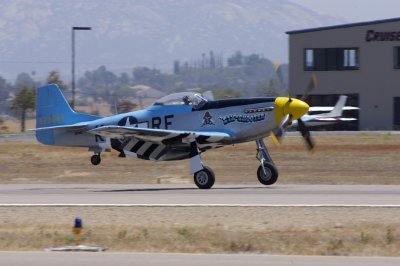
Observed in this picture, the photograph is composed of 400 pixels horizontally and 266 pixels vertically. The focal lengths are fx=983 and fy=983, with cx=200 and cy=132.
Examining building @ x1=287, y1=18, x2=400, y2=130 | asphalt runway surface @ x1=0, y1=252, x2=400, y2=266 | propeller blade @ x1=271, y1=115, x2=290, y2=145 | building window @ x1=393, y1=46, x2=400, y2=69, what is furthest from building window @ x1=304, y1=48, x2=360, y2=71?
asphalt runway surface @ x1=0, y1=252, x2=400, y2=266

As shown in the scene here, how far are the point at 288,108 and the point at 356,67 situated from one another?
1778 inches

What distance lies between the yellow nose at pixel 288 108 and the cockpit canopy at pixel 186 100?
203 cm

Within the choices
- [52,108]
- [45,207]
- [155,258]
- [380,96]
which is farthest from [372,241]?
[380,96]

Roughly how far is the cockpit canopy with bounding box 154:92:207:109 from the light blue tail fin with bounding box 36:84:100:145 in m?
2.90

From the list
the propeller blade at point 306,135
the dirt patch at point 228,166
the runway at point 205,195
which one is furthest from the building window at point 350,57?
the runway at point 205,195

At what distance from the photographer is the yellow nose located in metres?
25.0

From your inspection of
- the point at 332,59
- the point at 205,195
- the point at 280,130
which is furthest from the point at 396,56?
the point at 205,195

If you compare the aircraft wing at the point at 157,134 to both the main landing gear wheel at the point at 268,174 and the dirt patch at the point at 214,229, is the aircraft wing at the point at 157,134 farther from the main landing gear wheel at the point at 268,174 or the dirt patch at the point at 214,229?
the dirt patch at the point at 214,229

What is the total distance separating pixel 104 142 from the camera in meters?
27.1

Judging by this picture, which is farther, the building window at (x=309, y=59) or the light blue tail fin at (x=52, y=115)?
the building window at (x=309, y=59)

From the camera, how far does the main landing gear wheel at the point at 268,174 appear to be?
2580 cm

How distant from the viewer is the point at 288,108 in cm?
2506

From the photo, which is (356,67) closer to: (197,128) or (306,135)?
(306,135)

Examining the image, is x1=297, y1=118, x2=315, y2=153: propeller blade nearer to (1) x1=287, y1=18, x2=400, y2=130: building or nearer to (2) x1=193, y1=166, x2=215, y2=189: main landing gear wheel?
(2) x1=193, y1=166, x2=215, y2=189: main landing gear wheel
